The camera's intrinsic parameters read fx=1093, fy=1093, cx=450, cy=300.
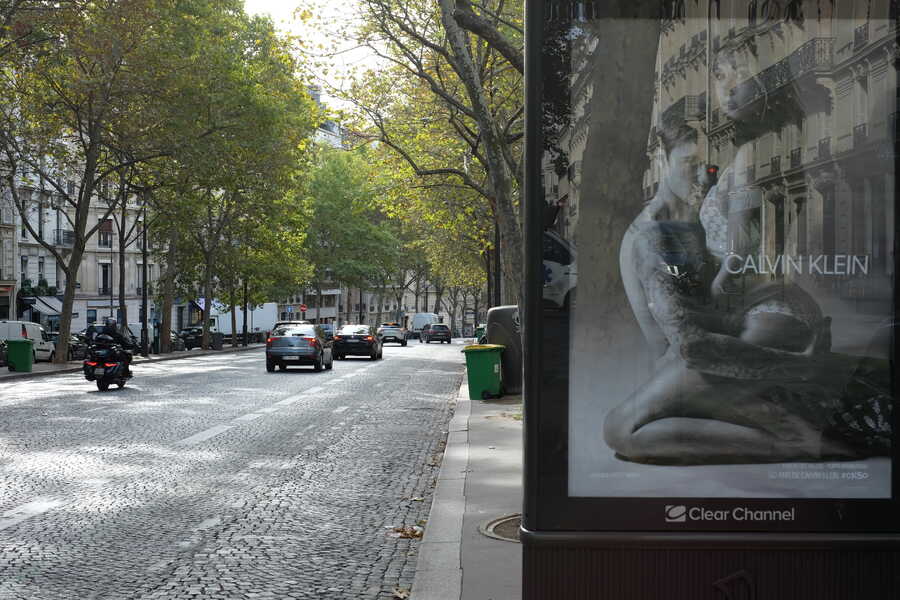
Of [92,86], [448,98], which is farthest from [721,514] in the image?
[92,86]

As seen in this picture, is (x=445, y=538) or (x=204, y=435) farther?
(x=204, y=435)

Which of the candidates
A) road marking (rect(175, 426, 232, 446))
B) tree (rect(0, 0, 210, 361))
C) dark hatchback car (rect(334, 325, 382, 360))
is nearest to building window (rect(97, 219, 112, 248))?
dark hatchback car (rect(334, 325, 382, 360))

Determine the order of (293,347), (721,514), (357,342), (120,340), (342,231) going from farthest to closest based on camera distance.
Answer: (342,231), (357,342), (293,347), (120,340), (721,514)

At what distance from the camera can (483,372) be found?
1981cm

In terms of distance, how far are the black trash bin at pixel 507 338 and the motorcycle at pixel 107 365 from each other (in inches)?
323

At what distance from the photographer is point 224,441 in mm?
13391

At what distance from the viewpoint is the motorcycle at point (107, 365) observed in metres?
22.9

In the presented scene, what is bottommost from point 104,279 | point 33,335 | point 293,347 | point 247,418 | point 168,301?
point 247,418

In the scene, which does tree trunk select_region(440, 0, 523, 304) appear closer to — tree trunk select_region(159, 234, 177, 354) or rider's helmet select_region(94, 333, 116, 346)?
rider's helmet select_region(94, 333, 116, 346)

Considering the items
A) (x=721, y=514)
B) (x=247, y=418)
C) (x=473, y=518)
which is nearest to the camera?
(x=721, y=514)

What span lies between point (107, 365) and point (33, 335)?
66.9 ft

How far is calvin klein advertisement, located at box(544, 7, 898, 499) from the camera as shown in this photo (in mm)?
4031

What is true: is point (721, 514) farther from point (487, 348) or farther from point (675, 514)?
point (487, 348)

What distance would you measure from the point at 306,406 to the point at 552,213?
15.6 metres
